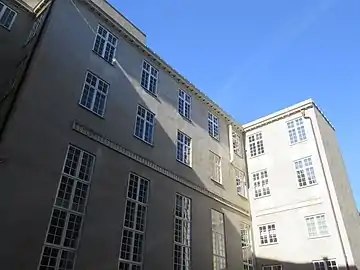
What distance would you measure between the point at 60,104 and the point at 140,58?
7.37m

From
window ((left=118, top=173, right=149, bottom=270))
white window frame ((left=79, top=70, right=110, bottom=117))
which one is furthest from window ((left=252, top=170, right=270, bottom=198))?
white window frame ((left=79, top=70, right=110, bottom=117))

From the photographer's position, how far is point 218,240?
64.4ft

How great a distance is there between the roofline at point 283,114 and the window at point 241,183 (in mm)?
4719

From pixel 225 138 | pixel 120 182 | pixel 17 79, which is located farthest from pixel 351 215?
pixel 17 79

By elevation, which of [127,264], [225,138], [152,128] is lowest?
[127,264]

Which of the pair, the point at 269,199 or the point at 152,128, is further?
the point at 269,199

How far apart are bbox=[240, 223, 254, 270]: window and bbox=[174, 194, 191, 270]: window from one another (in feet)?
19.6

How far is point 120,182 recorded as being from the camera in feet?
49.3

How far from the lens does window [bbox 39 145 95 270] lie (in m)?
11.6

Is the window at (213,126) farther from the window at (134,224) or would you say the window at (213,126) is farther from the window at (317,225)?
the window at (134,224)

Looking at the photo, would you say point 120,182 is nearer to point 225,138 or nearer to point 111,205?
point 111,205

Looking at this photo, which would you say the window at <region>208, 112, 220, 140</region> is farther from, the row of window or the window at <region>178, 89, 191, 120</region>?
the row of window

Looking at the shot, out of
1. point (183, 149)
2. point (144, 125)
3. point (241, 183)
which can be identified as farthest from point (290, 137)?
point (144, 125)

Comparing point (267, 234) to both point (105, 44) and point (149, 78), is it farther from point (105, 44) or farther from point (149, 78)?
point (105, 44)
